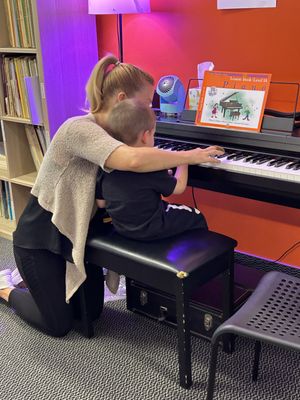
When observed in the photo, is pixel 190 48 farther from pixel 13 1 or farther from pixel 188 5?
pixel 13 1

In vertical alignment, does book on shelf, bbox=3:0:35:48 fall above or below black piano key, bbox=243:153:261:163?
above

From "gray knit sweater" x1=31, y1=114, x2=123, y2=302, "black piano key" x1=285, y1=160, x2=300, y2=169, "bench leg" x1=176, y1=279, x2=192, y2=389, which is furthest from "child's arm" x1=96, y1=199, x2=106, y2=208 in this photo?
"black piano key" x1=285, y1=160, x2=300, y2=169

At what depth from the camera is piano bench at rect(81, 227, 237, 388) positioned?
1707mm

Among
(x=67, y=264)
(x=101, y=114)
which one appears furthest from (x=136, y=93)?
(x=67, y=264)

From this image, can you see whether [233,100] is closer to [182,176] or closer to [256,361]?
[182,176]

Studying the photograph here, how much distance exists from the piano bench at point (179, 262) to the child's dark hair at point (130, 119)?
1.29 ft

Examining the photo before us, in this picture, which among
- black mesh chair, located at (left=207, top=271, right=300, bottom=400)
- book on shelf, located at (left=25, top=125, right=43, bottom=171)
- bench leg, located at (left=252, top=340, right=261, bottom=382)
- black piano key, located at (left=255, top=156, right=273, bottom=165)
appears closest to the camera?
black mesh chair, located at (left=207, top=271, right=300, bottom=400)

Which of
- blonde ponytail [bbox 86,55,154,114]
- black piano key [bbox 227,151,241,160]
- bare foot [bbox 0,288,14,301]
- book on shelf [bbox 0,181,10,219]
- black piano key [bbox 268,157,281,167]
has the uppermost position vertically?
blonde ponytail [bbox 86,55,154,114]

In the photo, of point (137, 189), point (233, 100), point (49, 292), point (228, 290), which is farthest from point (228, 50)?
point (49, 292)

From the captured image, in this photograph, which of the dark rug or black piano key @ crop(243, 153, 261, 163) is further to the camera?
black piano key @ crop(243, 153, 261, 163)

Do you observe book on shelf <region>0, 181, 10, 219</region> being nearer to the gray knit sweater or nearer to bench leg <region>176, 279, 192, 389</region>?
the gray knit sweater

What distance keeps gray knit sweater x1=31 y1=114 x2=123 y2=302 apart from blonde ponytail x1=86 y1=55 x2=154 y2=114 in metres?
0.07

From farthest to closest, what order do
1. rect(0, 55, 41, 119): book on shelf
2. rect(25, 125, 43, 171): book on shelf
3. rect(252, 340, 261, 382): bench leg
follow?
rect(25, 125, 43, 171): book on shelf → rect(0, 55, 41, 119): book on shelf → rect(252, 340, 261, 382): bench leg

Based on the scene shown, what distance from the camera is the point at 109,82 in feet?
6.10
